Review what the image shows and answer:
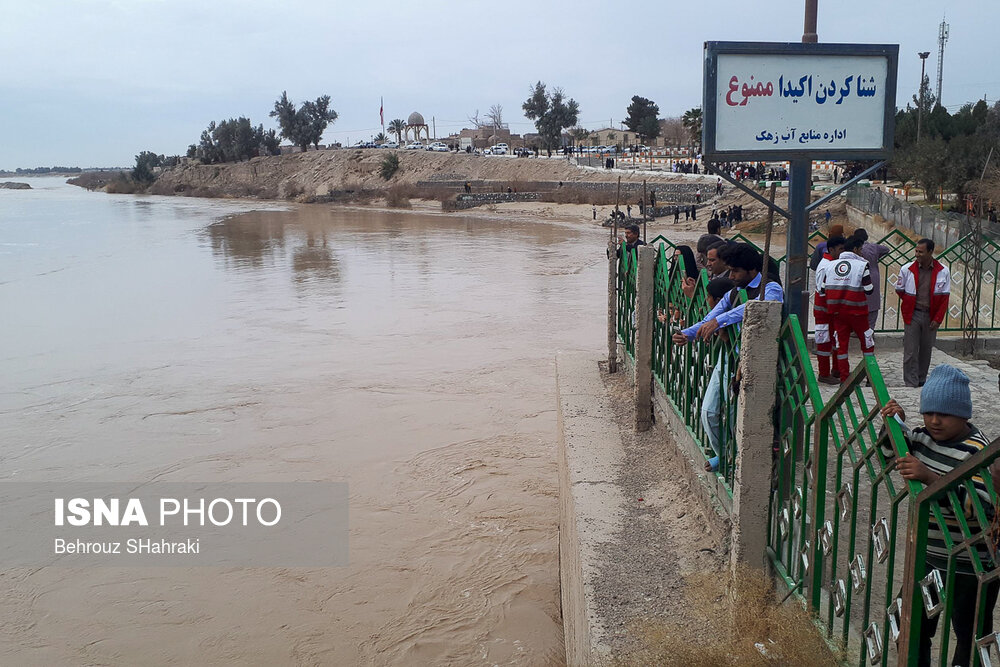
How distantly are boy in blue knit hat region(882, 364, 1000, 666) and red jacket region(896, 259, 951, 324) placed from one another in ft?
14.9

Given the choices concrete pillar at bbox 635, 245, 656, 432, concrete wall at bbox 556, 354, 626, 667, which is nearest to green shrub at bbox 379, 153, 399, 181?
concrete wall at bbox 556, 354, 626, 667

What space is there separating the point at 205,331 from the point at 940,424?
1535 cm

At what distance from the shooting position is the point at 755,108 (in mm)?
4598

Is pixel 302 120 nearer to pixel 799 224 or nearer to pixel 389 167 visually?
pixel 389 167

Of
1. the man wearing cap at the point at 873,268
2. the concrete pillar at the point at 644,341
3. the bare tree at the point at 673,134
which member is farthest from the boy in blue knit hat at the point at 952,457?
the bare tree at the point at 673,134

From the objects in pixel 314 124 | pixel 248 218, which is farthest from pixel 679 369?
pixel 314 124

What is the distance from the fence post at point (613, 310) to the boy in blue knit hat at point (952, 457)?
4250 mm

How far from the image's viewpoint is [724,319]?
3666 mm

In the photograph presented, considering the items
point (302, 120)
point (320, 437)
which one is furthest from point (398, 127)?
point (320, 437)

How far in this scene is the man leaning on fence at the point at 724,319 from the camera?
146 inches

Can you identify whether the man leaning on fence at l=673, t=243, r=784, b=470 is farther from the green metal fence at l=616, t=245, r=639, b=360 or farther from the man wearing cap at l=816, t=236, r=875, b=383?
the man wearing cap at l=816, t=236, r=875, b=383

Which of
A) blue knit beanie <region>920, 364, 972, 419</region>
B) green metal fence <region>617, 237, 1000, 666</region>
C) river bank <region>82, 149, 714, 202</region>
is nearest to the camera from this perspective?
green metal fence <region>617, 237, 1000, 666</region>

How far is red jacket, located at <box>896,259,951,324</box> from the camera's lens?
656 centimetres

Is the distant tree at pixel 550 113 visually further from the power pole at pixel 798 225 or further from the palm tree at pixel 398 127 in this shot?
the power pole at pixel 798 225
